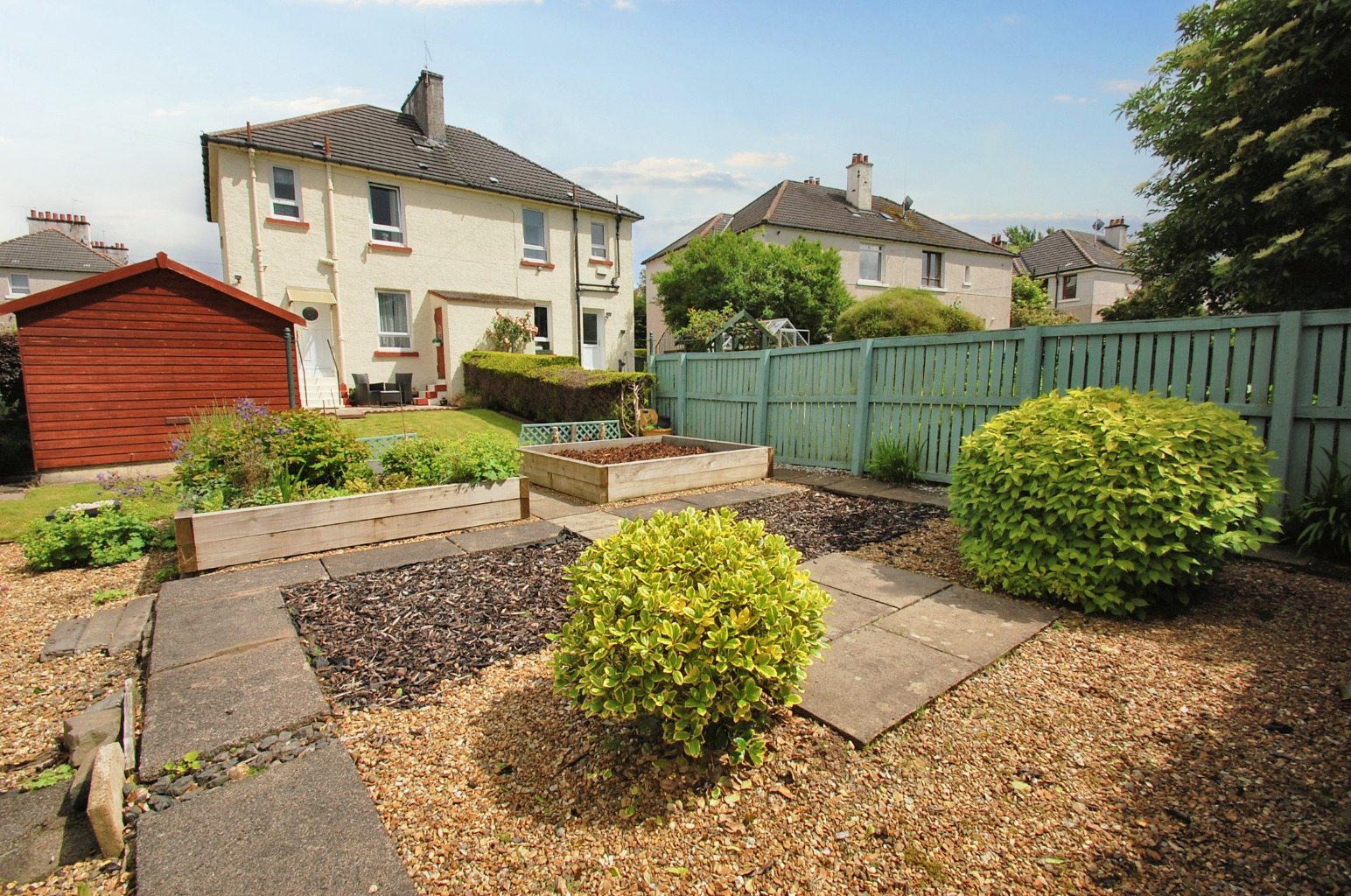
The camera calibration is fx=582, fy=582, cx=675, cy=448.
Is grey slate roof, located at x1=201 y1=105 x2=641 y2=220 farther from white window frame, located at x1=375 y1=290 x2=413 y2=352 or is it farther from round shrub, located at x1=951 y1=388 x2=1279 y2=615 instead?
round shrub, located at x1=951 y1=388 x2=1279 y2=615

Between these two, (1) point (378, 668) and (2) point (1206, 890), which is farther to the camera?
(1) point (378, 668)

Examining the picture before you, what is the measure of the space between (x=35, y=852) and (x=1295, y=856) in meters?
3.90

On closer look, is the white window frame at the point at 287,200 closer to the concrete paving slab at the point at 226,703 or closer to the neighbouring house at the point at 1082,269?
the concrete paving slab at the point at 226,703

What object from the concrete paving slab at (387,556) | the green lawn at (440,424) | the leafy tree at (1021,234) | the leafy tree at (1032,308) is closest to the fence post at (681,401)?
the green lawn at (440,424)

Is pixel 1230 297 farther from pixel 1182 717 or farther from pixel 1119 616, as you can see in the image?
pixel 1182 717

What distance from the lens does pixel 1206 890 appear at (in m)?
1.58

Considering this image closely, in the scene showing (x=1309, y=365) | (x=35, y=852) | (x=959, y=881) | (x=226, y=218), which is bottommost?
(x=35, y=852)

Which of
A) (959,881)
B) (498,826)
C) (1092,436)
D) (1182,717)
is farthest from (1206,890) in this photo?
(1092,436)

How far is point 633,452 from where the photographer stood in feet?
27.5

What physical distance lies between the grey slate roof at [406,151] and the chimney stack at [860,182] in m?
12.1

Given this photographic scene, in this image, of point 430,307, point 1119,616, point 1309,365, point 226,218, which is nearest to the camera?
point 1119,616

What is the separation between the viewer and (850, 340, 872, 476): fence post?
7.73m

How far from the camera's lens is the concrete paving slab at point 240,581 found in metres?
3.90

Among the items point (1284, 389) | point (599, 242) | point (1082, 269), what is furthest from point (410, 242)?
point (1082, 269)
